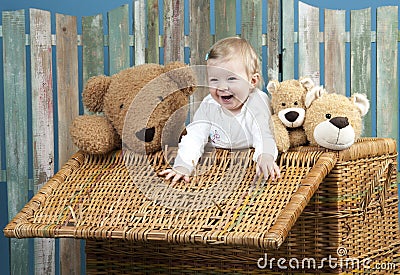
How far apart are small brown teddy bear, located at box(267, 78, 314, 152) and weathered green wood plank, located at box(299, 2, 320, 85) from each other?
61 centimetres

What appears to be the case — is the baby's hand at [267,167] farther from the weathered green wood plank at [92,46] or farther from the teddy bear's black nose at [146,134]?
the weathered green wood plank at [92,46]

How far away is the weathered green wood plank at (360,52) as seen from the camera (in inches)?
117

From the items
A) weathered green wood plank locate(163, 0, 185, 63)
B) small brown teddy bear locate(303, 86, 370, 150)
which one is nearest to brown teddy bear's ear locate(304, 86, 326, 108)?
small brown teddy bear locate(303, 86, 370, 150)

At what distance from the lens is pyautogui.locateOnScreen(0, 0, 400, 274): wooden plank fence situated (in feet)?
9.82

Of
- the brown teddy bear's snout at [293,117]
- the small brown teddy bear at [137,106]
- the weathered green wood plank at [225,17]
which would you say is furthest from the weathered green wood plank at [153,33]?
the brown teddy bear's snout at [293,117]

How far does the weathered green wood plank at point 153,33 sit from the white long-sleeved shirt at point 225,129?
74cm

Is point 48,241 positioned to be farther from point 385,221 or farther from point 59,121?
point 385,221

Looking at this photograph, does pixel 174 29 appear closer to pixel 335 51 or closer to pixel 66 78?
pixel 66 78

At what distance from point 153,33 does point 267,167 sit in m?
1.18

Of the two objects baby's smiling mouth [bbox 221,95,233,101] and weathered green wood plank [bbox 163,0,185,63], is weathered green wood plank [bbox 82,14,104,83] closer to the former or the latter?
weathered green wood plank [bbox 163,0,185,63]

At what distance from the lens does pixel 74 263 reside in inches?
127

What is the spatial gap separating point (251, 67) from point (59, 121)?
113cm

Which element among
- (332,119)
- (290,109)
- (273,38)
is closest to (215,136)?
(290,109)

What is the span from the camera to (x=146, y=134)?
2367 millimetres
